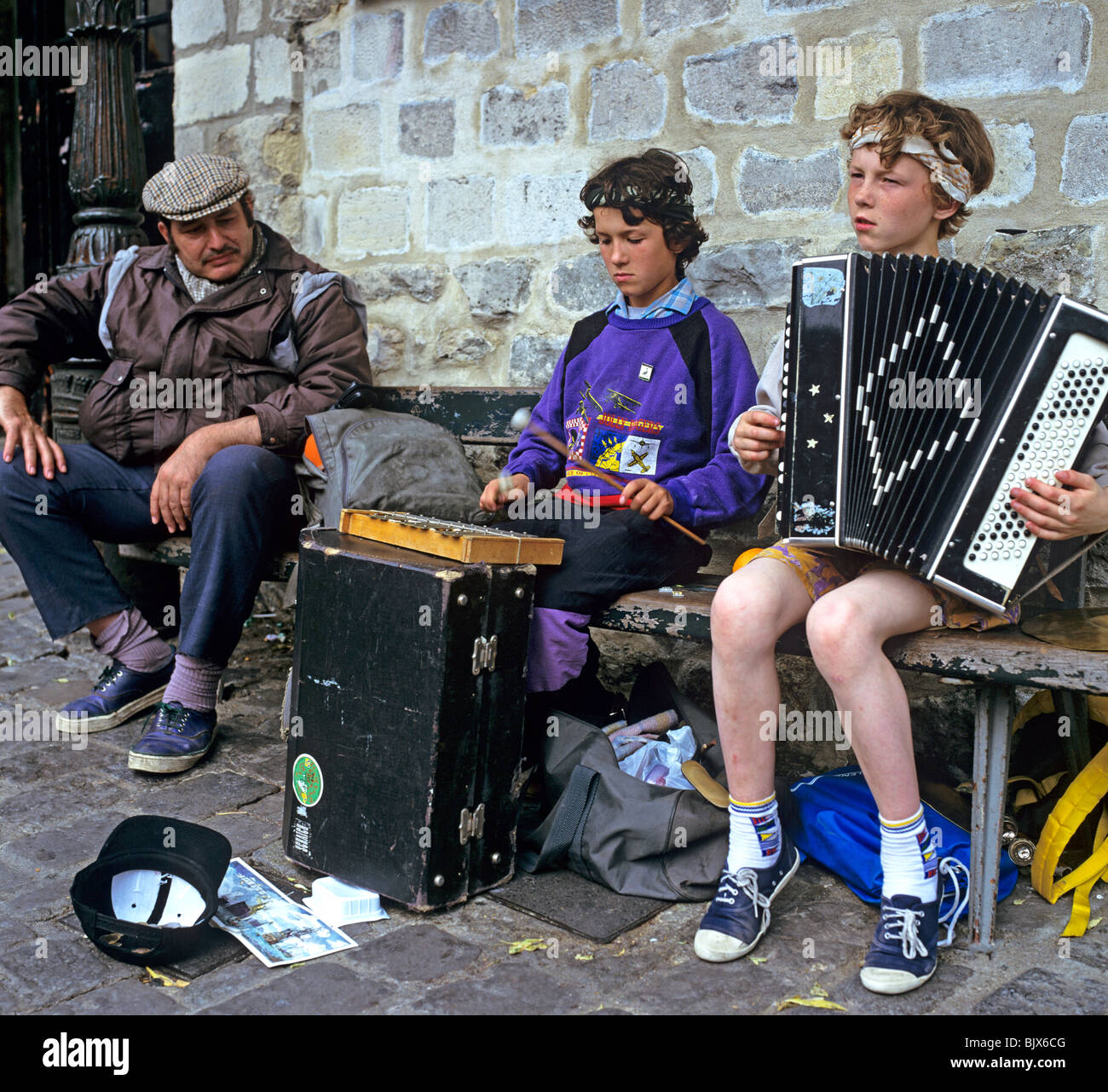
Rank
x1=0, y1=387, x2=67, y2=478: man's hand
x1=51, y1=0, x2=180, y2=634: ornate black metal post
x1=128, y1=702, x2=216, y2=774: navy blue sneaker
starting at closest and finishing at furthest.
A: x1=128, y1=702, x2=216, y2=774: navy blue sneaker < x1=0, y1=387, x2=67, y2=478: man's hand < x1=51, y1=0, x2=180, y2=634: ornate black metal post

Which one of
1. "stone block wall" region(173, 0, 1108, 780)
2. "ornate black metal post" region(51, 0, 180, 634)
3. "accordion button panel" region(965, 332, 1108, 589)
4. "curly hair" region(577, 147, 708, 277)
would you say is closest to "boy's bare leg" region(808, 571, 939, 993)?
"accordion button panel" region(965, 332, 1108, 589)

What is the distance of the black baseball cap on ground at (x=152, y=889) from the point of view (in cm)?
202

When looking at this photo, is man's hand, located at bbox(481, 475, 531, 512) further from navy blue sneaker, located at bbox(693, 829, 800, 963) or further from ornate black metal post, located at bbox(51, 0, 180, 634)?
ornate black metal post, located at bbox(51, 0, 180, 634)

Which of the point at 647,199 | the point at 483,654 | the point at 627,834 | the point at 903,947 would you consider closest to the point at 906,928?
the point at 903,947

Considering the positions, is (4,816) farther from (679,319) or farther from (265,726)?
(679,319)

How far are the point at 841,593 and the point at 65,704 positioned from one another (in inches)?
96.9

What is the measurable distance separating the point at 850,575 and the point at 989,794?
0.53 m

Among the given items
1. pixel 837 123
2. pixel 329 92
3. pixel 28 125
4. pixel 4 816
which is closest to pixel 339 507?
pixel 4 816

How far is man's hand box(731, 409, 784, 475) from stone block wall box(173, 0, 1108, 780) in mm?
854

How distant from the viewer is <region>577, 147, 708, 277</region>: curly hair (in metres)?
2.86

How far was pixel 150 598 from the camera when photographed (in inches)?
152

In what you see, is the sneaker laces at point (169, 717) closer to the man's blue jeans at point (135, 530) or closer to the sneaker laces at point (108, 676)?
the man's blue jeans at point (135, 530)

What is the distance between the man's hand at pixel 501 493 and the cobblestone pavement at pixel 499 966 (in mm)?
935
